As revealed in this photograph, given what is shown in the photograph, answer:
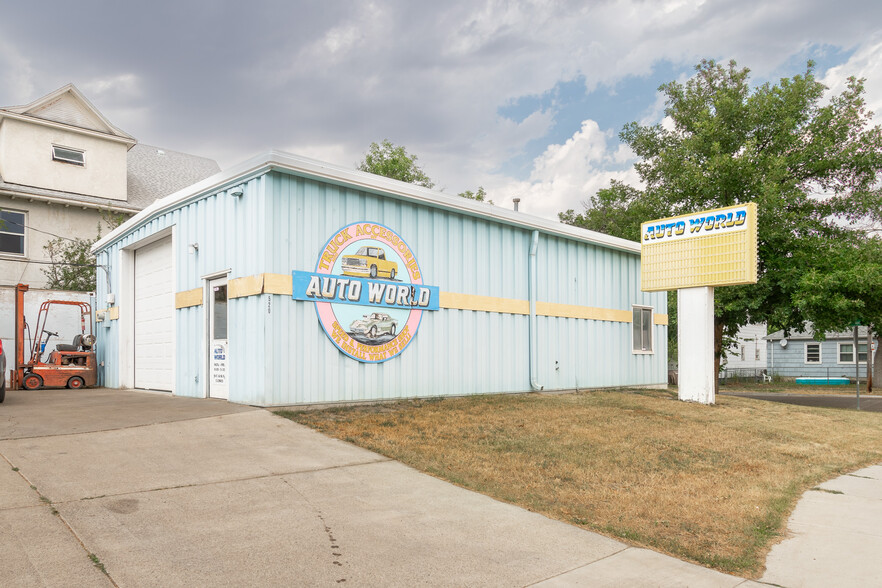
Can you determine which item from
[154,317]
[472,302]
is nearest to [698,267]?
[472,302]

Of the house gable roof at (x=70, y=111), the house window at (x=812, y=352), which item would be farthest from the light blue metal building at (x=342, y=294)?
the house window at (x=812, y=352)

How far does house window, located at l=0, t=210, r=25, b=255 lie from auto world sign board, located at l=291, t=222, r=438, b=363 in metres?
16.3

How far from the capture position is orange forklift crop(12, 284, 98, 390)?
1470 cm

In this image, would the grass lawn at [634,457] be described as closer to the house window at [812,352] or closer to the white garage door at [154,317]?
the white garage door at [154,317]

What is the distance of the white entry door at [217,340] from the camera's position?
11039 mm

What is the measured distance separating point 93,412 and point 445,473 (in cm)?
592

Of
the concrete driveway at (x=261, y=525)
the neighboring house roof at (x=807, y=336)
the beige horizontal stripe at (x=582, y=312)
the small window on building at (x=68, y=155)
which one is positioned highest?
the small window on building at (x=68, y=155)

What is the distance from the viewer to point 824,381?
1489 inches

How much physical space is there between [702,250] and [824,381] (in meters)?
29.8

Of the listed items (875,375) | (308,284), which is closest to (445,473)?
(308,284)

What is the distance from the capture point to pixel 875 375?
33219 mm

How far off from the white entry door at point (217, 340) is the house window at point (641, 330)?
1169 cm

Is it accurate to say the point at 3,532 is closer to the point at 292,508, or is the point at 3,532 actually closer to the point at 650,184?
the point at 292,508

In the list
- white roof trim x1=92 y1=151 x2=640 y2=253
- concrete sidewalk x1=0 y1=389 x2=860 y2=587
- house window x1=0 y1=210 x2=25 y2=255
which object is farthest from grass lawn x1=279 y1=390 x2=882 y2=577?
house window x1=0 y1=210 x2=25 y2=255
